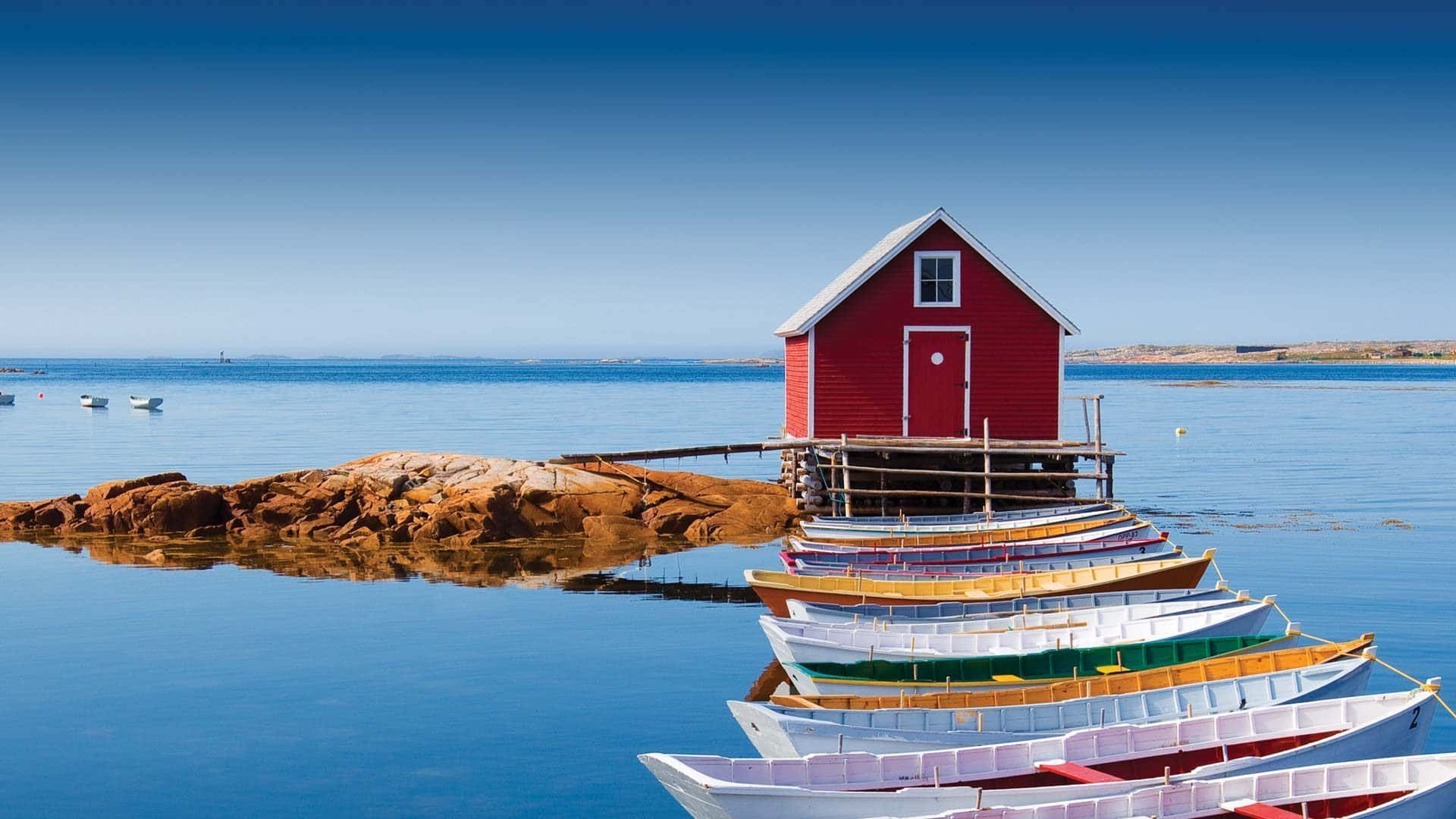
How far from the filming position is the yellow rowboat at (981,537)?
19.2 meters

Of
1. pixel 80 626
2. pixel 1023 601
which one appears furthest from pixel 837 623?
pixel 80 626

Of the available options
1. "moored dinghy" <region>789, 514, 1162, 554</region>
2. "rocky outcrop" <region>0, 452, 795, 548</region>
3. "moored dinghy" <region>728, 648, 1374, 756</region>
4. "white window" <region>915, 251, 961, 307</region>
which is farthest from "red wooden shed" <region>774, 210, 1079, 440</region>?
"moored dinghy" <region>728, 648, 1374, 756</region>

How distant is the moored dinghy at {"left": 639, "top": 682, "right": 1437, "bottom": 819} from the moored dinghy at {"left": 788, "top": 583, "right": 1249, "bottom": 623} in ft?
13.1

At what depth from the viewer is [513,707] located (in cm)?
1393

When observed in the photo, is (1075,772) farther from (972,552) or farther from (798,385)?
(798,385)

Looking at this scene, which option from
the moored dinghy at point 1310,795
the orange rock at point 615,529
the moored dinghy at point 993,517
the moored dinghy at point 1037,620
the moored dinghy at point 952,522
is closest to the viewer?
the moored dinghy at point 1310,795

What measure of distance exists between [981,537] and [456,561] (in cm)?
1063

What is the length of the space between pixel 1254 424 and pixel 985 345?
43371 mm

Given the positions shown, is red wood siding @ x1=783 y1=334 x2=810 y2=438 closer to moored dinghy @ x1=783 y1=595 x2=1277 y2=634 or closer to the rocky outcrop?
the rocky outcrop

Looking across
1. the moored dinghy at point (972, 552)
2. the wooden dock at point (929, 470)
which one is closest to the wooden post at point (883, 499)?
the wooden dock at point (929, 470)

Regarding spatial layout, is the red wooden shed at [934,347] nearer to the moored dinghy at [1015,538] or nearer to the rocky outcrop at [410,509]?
the rocky outcrop at [410,509]

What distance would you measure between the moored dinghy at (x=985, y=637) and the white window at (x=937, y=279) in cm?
1350

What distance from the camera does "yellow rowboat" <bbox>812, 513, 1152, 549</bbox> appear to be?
757 inches

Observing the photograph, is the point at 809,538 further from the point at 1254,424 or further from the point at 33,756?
the point at 1254,424
